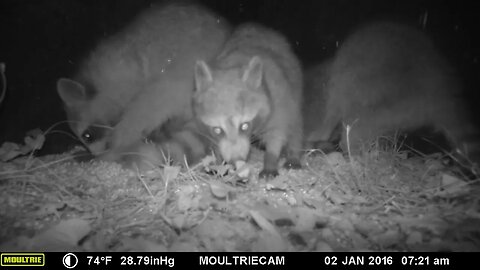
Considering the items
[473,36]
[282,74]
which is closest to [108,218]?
[282,74]

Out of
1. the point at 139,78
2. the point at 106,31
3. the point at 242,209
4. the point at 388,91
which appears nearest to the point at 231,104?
the point at 242,209

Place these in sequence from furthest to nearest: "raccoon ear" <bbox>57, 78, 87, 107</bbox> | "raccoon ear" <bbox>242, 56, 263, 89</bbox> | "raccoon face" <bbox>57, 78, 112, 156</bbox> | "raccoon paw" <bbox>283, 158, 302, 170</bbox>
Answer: "raccoon face" <bbox>57, 78, 112, 156</bbox> < "raccoon ear" <bbox>57, 78, 87, 107</bbox> < "raccoon paw" <bbox>283, 158, 302, 170</bbox> < "raccoon ear" <bbox>242, 56, 263, 89</bbox>

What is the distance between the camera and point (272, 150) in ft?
15.6

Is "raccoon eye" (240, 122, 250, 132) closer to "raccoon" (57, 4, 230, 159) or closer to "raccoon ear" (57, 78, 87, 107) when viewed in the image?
"raccoon" (57, 4, 230, 159)

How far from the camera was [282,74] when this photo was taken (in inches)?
201

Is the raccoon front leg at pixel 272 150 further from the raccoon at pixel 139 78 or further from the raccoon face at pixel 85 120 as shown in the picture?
the raccoon face at pixel 85 120

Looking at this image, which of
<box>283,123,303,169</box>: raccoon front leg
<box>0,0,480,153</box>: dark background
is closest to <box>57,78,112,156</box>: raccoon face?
<box>0,0,480,153</box>: dark background

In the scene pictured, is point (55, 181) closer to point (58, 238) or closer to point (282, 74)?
point (58, 238)

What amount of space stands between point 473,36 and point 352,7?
5.99ft

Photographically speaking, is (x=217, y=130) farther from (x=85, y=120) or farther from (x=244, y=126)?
(x=85, y=120)

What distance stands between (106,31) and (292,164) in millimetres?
3421

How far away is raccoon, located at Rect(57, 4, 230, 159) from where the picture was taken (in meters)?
5.28

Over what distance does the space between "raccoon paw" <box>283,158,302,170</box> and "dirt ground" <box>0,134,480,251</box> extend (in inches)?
9.6
